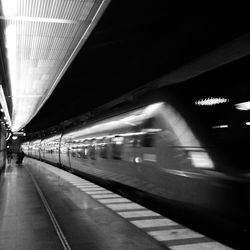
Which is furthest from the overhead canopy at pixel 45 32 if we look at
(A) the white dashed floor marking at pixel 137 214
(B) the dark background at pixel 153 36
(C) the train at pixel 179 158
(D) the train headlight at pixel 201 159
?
(A) the white dashed floor marking at pixel 137 214

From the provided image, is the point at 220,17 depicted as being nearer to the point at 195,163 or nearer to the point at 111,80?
the point at 195,163

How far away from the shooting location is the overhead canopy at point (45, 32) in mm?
7719

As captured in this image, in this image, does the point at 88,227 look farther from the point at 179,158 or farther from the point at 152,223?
the point at 179,158

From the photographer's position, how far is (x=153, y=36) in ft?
34.2

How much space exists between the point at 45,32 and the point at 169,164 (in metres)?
4.66

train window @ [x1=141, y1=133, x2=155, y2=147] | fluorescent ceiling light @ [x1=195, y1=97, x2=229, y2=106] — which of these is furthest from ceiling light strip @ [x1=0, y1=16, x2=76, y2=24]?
fluorescent ceiling light @ [x1=195, y1=97, x2=229, y2=106]

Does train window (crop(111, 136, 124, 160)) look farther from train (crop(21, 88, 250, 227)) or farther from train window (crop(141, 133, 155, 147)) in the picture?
train window (crop(141, 133, 155, 147))

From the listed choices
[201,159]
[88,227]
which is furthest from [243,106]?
[88,227]

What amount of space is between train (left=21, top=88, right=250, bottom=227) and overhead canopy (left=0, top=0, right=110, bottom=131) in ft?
7.40

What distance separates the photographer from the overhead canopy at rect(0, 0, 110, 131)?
772 centimetres

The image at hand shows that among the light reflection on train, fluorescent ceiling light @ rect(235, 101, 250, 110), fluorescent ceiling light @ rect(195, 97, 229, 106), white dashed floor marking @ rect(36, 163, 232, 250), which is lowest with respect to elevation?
white dashed floor marking @ rect(36, 163, 232, 250)

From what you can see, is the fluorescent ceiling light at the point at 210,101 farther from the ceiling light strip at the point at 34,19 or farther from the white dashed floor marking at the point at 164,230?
the ceiling light strip at the point at 34,19

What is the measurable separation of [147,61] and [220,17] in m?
5.26

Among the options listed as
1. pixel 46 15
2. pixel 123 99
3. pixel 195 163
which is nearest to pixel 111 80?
pixel 123 99
